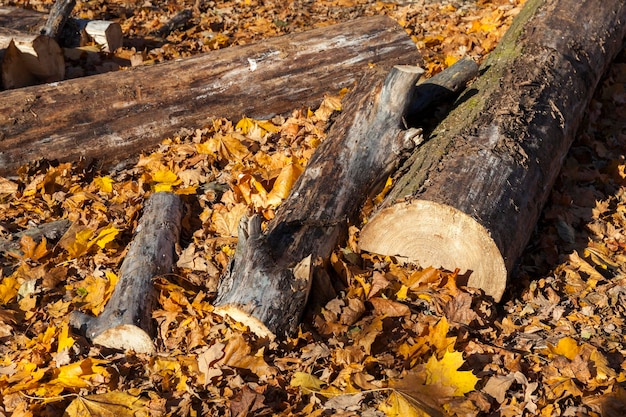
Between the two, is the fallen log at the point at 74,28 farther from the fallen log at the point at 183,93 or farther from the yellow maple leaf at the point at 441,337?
the yellow maple leaf at the point at 441,337

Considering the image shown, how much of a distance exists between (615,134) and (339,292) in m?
3.23

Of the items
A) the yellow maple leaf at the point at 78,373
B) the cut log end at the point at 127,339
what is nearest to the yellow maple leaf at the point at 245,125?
the cut log end at the point at 127,339

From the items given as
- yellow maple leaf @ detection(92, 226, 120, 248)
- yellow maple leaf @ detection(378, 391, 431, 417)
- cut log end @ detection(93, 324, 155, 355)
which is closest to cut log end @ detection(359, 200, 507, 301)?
yellow maple leaf @ detection(378, 391, 431, 417)

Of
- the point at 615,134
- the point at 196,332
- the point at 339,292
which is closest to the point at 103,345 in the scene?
Result: the point at 196,332

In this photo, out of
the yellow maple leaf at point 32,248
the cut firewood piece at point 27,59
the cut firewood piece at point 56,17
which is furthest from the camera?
the cut firewood piece at point 56,17

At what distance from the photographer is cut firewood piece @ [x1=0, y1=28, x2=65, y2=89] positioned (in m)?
5.84

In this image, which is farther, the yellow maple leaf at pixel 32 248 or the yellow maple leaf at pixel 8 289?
the yellow maple leaf at pixel 32 248

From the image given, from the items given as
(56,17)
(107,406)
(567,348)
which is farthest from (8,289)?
(56,17)

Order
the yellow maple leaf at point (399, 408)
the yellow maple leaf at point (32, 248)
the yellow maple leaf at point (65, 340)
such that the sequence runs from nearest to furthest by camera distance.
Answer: the yellow maple leaf at point (399, 408), the yellow maple leaf at point (65, 340), the yellow maple leaf at point (32, 248)

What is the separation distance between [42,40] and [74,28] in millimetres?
829

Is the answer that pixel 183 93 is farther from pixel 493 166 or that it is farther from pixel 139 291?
pixel 493 166

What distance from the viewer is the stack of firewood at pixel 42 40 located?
5906 millimetres

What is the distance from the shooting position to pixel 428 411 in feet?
10.2

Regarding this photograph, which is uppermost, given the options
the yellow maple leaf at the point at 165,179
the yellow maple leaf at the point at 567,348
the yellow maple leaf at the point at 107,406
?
the yellow maple leaf at the point at 107,406
